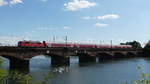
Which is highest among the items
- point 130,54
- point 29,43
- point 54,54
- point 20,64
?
point 29,43

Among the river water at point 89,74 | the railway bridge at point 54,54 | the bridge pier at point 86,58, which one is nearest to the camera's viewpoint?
the river water at point 89,74

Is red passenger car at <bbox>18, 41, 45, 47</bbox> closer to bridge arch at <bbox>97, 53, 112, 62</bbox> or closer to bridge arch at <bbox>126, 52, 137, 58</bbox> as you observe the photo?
bridge arch at <bbox>97, 53, 112, 62</bbox>

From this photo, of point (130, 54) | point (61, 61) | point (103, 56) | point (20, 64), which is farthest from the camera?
point (130, 54)

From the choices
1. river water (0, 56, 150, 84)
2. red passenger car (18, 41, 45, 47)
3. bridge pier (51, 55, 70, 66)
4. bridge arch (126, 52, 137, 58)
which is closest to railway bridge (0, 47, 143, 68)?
bridge pier (51, 55, 70, 66)

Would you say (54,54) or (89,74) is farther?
(54,54)

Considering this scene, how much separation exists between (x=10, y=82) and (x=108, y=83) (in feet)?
56.9

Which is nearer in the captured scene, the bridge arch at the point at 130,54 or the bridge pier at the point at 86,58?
the bridge pier at the point at 86,58

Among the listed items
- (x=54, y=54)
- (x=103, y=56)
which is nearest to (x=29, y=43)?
(x=54, y=54)

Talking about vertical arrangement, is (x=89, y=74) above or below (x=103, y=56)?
below

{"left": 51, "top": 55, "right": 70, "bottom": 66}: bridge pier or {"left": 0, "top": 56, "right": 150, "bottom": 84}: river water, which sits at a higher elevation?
{"left": 51, "top": 55, "right": 70, "bottom": 66}: bridge pier

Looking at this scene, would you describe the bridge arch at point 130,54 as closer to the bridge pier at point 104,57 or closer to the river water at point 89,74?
the bridge pier at point 104,57

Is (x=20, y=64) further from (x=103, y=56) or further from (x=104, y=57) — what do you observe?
(x=104, y=57)

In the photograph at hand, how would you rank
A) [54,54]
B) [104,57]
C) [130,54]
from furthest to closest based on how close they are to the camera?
[130,54] < [104,57] < [54,54]

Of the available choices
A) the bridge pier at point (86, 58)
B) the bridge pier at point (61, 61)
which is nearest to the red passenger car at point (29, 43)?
the bridge pier at point (61, 61)
